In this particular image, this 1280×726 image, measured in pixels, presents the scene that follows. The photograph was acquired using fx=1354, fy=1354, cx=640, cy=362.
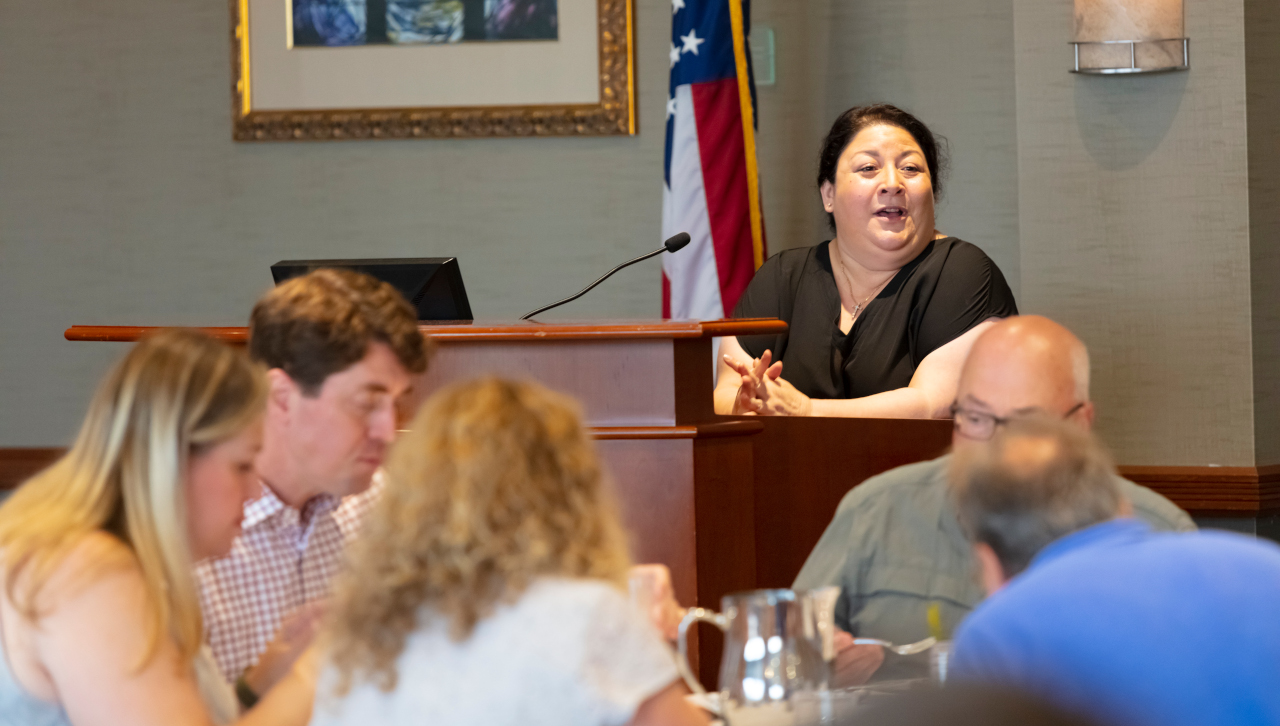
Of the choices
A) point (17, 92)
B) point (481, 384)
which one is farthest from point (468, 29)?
point (481, 384)

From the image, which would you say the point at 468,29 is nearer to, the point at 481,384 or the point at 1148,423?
the point at 1148,423

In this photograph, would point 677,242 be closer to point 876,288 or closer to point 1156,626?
point 876,288

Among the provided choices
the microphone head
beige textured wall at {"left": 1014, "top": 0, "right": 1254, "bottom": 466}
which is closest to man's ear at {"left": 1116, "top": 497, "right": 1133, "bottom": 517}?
the microphone head

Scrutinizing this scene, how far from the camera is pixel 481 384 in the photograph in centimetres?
131

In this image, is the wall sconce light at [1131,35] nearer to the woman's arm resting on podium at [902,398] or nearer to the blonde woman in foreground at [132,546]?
the woman's arm resting on podium at [902,398]

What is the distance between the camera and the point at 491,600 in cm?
121

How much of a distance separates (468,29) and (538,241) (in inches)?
29.4

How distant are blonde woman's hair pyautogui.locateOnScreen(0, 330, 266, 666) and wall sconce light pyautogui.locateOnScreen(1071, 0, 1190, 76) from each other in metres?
2.98

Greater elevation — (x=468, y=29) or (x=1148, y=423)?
(x=468, y=29)

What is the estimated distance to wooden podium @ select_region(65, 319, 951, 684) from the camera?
7.45ft

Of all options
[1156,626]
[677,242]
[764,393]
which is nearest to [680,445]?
[764,393]

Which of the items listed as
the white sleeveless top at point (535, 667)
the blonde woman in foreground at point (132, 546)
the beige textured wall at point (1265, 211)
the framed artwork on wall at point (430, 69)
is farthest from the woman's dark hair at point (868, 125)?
the white sleeveless top at point (535, 667)

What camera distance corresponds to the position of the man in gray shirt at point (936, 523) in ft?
6.27

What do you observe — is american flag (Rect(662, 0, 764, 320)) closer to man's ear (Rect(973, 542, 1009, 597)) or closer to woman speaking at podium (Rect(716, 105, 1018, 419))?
woman speaking at podium (Rect(716, 105, 1018, 419))
